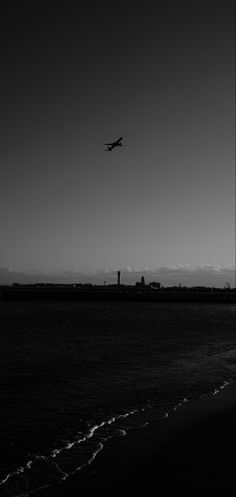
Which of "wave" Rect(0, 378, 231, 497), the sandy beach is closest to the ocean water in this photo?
"wave" Rect(0, 378, 231, 497)

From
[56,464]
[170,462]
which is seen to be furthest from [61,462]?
[170,462]

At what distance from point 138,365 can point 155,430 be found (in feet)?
35.8

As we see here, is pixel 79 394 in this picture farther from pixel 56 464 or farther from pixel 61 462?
pixel 56 464

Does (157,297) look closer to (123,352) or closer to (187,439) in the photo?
(123,352)

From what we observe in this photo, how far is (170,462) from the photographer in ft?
31.7

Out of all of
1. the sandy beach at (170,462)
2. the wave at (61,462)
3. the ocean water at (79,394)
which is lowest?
the ocean water at (79,394)

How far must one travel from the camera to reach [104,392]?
1656cm

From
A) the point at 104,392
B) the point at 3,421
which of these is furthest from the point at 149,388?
the point at 3,421

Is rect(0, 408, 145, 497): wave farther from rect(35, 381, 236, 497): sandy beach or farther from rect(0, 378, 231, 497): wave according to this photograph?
rect(35, 381, 236, 497): sandy beach

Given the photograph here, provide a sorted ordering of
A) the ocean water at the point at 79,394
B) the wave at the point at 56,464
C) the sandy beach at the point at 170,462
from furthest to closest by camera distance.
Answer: the ocean water at the point at 79,394, the wave at the point at 56,464, the sandy beach at the point at 170,462

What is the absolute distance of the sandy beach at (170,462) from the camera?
835 centimetres

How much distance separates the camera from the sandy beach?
8.35m

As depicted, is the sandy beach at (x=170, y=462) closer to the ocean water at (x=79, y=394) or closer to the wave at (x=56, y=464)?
the wave at (x=56, y=464)

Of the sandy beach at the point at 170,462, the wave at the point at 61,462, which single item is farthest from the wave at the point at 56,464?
the sandy beach at the point at 170,462
